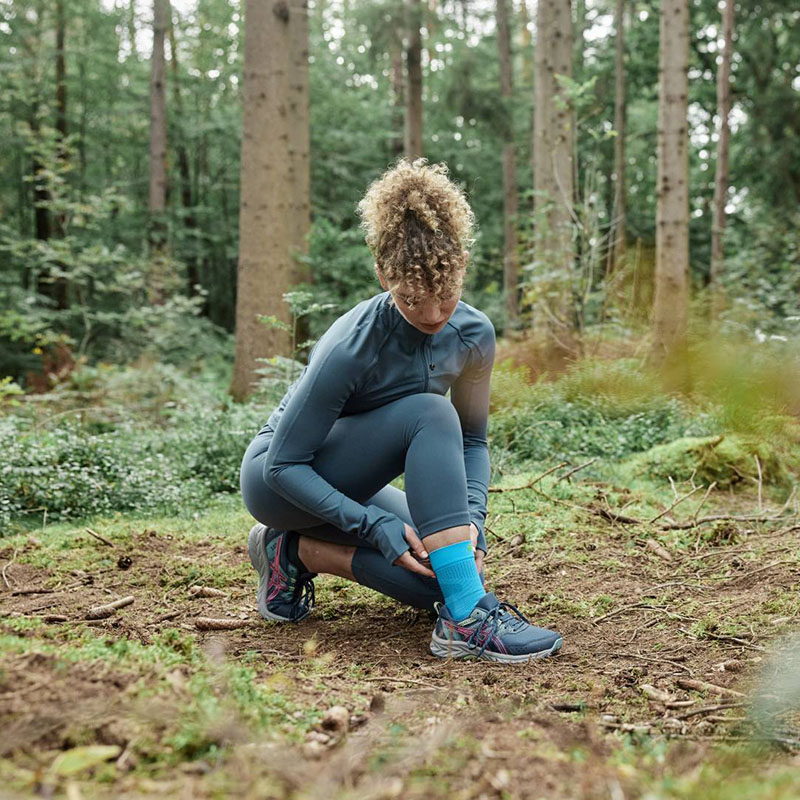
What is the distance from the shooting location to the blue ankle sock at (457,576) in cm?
246

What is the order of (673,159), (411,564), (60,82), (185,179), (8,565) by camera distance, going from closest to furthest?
(411,564) → (8,565) → (673,159) → (60,82) → (185,179)

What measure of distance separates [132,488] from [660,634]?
10.5 feet

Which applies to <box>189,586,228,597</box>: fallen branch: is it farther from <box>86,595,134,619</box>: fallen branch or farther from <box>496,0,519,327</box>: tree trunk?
<box>496,0,519,327</box>: tree trunk

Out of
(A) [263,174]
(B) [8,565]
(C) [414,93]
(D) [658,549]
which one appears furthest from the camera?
(C) [414,93]

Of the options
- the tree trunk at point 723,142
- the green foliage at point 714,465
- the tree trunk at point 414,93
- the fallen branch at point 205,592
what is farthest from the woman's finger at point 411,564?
the tree trunk at point 723,142

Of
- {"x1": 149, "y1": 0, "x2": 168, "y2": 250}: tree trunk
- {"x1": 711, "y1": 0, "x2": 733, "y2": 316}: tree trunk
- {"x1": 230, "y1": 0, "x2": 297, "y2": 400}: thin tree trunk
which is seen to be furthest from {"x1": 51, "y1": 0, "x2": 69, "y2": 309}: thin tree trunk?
{"x1": 711, "y1": 0, "x2": 733, "y2": 316}: tree trunk

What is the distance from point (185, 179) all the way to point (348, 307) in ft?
49.1

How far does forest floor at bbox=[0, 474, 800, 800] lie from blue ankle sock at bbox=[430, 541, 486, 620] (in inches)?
6.7

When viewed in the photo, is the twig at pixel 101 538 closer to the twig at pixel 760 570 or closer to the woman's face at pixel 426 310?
the woman's face at pixel 426 310

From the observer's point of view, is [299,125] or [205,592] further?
[299,125]

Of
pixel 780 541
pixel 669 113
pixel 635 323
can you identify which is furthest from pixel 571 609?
pixel 669 113

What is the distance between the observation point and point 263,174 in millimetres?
8312

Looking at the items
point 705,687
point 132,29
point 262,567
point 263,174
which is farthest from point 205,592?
point 132,29

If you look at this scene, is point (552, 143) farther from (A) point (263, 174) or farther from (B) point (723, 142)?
(B) point (723, 142)
